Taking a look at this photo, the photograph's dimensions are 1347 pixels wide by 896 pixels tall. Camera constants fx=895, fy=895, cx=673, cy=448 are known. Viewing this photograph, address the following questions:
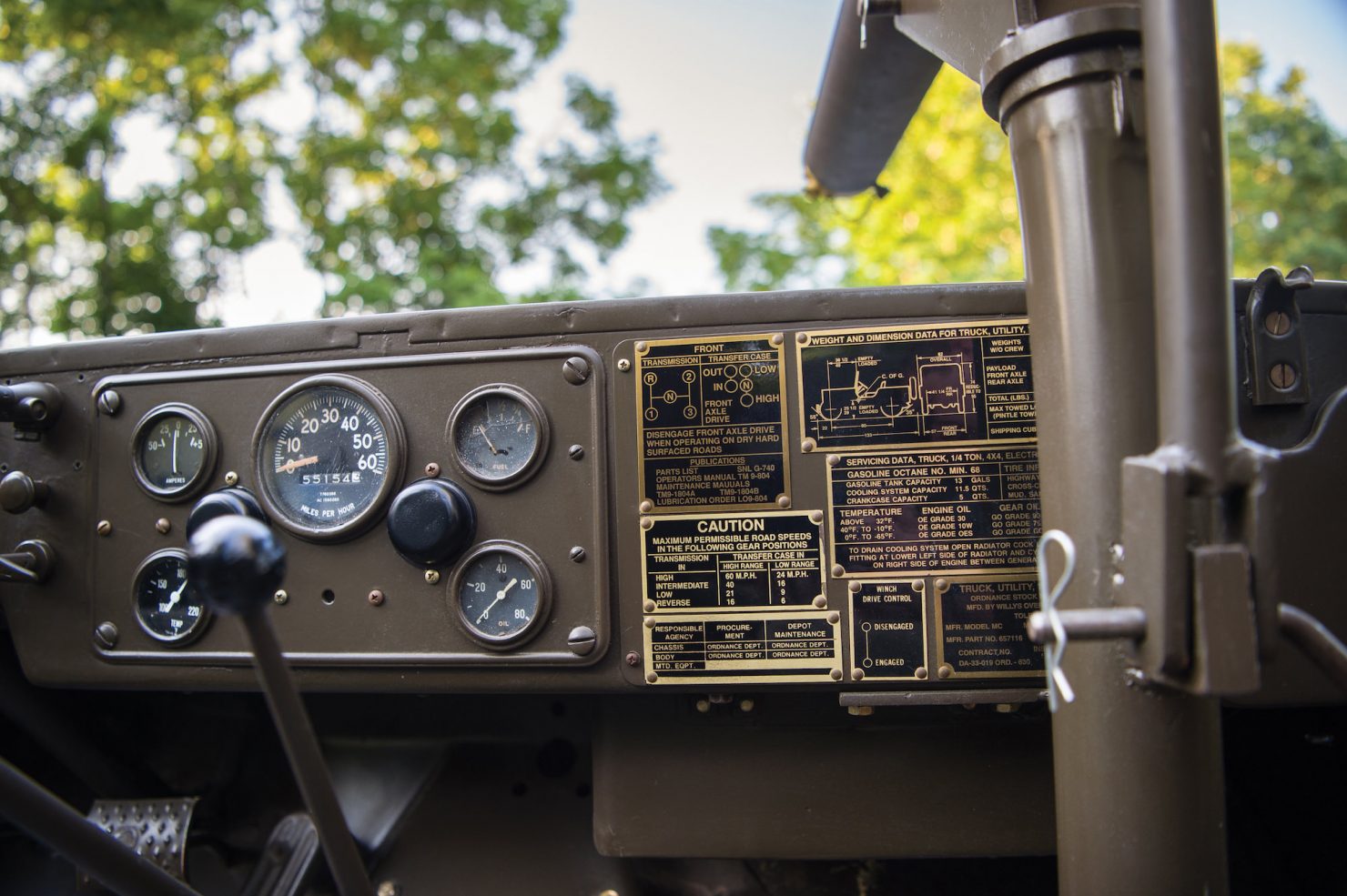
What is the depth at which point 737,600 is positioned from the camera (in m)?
1.61

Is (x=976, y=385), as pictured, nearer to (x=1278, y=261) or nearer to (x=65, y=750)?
(x=65, y=750)

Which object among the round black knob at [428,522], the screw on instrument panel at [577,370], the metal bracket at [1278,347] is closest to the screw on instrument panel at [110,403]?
the round black knob at [428,522]

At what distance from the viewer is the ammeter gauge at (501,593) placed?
5.42 feet

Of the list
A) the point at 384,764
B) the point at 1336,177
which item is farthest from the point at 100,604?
the point at 1336,177

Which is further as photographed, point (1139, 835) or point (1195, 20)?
point (1139, 835)

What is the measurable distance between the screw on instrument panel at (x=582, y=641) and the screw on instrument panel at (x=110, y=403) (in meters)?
1.09

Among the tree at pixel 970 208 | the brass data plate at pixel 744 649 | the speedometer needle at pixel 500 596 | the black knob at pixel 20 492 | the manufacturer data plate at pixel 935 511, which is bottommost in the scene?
the brass data plate at pixel 744 649

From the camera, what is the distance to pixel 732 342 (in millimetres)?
1646

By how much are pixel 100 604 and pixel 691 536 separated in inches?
48.8

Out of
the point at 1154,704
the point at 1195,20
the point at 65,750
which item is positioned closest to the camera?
the point at 1195,20

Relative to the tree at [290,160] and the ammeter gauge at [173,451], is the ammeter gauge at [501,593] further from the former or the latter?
the tree at [290,160]

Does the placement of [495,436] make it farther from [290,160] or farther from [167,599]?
[290,160]

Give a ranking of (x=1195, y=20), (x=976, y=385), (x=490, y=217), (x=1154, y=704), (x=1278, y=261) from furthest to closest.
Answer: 1. (x=1278, y=261)
2. (x=490, y=217)
3. (x=976, y=385)
4. (x=1154, y=704)
5. (x=1195, y=20)

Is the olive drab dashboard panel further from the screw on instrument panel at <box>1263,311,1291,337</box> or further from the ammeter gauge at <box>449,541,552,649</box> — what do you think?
the screw on instrument panel at <box>1263,311,1291,337</box>
